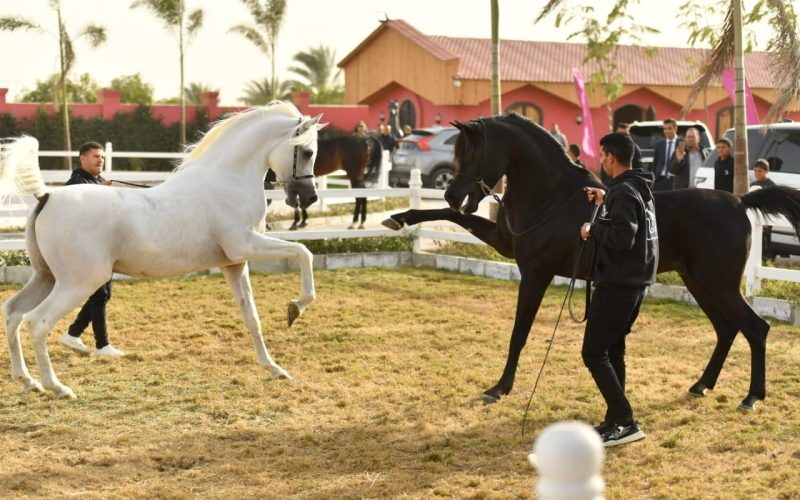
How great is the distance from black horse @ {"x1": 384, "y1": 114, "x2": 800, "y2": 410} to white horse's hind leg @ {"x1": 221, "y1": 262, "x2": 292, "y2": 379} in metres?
1.79

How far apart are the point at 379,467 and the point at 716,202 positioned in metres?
3.29

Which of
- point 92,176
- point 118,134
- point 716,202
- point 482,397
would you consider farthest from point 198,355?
point 118,134

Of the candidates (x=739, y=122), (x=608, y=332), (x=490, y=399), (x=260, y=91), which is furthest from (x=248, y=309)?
(x=260, y=91)

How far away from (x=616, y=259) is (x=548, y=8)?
8.48m

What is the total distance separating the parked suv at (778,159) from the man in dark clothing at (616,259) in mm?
8145

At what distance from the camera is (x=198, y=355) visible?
8555 mm

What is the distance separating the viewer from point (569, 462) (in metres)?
1.99

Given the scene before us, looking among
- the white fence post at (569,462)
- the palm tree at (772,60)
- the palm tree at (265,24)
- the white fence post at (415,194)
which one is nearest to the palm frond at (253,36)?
the palm tree at (265,24)

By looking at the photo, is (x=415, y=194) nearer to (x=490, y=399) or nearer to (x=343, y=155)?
(x=343, y=155)

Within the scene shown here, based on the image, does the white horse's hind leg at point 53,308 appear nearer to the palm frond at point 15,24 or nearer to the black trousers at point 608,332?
the black trousers at point 608,332

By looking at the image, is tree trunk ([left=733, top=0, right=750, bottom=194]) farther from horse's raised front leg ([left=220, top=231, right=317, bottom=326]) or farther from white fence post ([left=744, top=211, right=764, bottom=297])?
horse's raised front leg ([left=220, top=231, right=317, bottom=326])

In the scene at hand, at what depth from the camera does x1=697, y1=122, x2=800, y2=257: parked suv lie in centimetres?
1320

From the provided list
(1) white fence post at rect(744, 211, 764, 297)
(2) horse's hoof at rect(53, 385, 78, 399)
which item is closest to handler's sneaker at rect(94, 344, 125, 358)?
(2) horse's hoof at rect(53, 385, 78, 399)

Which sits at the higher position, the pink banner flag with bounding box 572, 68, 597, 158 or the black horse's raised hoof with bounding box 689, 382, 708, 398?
the pink banner flag with bounding box 572, 68, 597, 158
